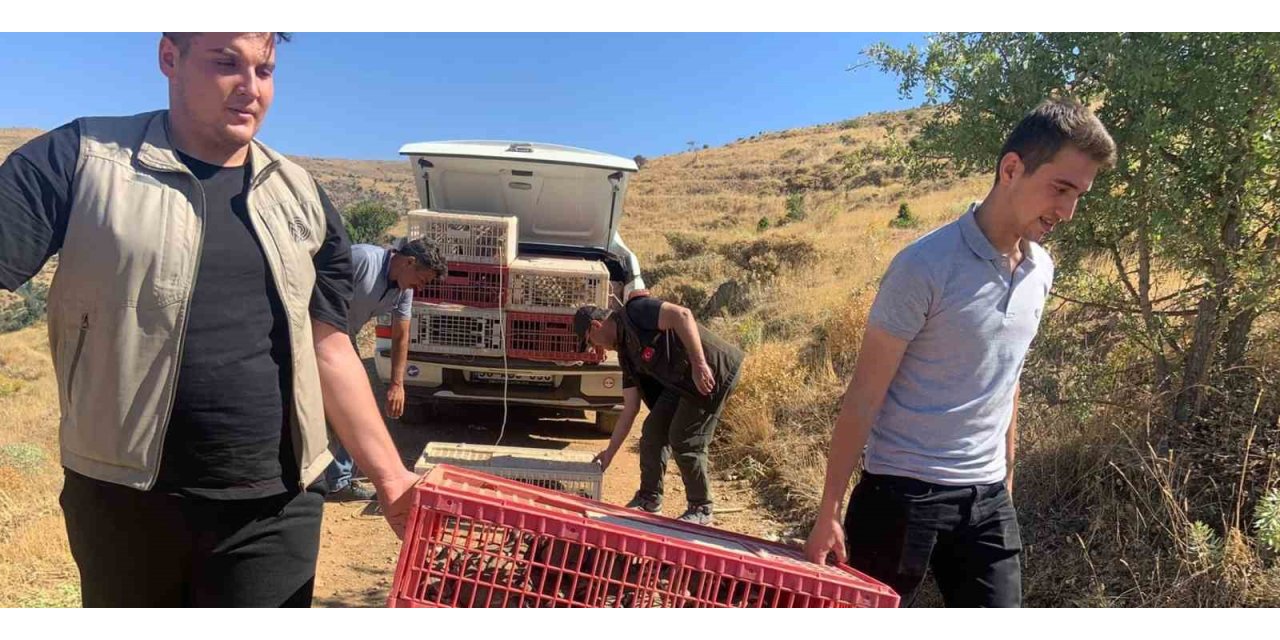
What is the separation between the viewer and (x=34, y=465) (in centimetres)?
622

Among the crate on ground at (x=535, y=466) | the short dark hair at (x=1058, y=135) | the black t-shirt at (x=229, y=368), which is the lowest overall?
the crate on ground at (x=535, y=466)

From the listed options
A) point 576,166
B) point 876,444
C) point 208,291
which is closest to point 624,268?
point 576,166

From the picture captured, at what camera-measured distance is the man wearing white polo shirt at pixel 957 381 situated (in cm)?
215

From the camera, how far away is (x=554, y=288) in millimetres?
6320

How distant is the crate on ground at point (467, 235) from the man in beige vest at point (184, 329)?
14.0 ft

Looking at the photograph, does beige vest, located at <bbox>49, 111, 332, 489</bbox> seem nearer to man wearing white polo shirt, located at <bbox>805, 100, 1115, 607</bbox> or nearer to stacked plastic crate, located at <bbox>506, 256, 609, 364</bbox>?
man wearing white polo shirt, located at <bbox>805, 100, 1115, 607</bbox>

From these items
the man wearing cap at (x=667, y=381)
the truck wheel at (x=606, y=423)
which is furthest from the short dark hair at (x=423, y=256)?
the truck wheel at (x=606, y=423)

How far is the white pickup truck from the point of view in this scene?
652 cm

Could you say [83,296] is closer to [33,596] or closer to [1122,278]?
[33,596]

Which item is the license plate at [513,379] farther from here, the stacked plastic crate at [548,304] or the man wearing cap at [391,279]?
the man wearing cap at [391,279]

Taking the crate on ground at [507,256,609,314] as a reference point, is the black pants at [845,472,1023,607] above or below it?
below

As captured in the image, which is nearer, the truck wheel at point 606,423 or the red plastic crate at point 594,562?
the red plastic crate at point 594,562

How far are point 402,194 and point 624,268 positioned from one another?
53425mm

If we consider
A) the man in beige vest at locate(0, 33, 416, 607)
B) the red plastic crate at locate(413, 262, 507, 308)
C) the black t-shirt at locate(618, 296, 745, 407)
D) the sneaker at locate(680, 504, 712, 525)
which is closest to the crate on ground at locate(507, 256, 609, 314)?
the red plastic crate at locate(413, 262, 507, 308)
